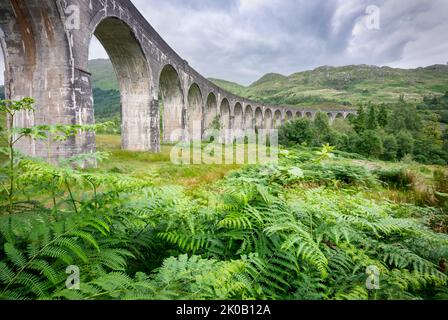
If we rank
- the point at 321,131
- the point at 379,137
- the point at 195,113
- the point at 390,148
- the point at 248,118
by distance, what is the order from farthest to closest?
the point at 248,118
the point at 321,131
the point at 390,148
the point at 379,137
the point at 195,113

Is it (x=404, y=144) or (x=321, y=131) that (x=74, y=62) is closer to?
(x=321, y=131)

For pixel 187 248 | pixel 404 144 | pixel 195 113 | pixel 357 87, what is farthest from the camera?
pixel 357 87

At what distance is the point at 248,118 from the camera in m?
48.0

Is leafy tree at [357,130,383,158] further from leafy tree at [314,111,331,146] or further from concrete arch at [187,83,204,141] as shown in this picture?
concrete arch at [187,83,204,141]

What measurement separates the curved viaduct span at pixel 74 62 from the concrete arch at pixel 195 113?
31.5 ft

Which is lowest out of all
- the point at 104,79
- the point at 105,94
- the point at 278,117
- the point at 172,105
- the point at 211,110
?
the point at 172,105

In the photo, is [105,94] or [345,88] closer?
[105,94]

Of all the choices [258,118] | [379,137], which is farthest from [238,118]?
[379,137]

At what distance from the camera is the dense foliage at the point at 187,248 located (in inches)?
52.2

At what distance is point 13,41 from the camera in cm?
812

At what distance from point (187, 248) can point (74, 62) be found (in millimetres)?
9381

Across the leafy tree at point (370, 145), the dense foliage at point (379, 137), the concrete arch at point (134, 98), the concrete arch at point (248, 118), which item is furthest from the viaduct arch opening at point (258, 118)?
the concrete arch at point (134, 98)
